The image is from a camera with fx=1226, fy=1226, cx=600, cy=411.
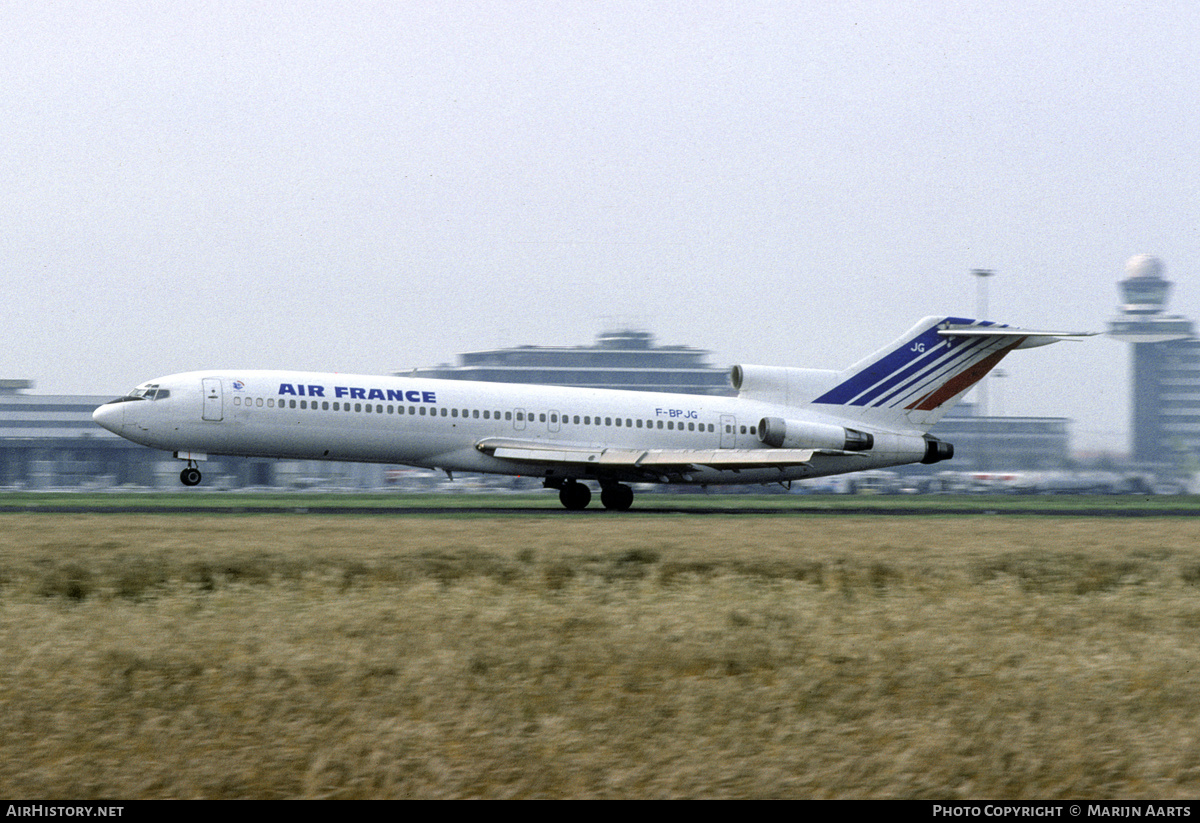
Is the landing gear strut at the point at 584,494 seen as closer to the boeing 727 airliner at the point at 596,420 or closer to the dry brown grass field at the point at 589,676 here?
the boeing 727 airliner at the point at 596,420

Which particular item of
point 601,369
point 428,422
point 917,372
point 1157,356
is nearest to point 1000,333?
point 917,372

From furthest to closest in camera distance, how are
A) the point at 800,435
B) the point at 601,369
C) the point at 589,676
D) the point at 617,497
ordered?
the point at 601,369
the point at 800,435
the point at 617,497
the point at 589,676

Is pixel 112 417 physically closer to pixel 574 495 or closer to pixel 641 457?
pixel 574 495

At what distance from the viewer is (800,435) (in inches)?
1373

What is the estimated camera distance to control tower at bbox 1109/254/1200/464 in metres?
169

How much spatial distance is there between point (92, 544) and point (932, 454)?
25.2 m

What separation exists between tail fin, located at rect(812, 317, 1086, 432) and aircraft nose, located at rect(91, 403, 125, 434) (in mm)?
19387

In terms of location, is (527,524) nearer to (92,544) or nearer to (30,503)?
(92,544)

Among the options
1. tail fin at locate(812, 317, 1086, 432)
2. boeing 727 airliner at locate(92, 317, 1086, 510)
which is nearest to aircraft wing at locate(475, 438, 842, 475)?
boeing 727 airliner at locate(92, 317, 1086, 510)

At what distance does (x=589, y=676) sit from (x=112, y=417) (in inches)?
973

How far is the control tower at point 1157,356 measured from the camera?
16862cm

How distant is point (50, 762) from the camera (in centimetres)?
770

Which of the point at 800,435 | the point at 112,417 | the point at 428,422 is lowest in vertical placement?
the point at 800,435

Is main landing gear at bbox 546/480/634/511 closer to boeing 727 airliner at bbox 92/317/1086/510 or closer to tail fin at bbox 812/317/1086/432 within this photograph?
boeing 727 airliner at bbox 92/317/1086/510
